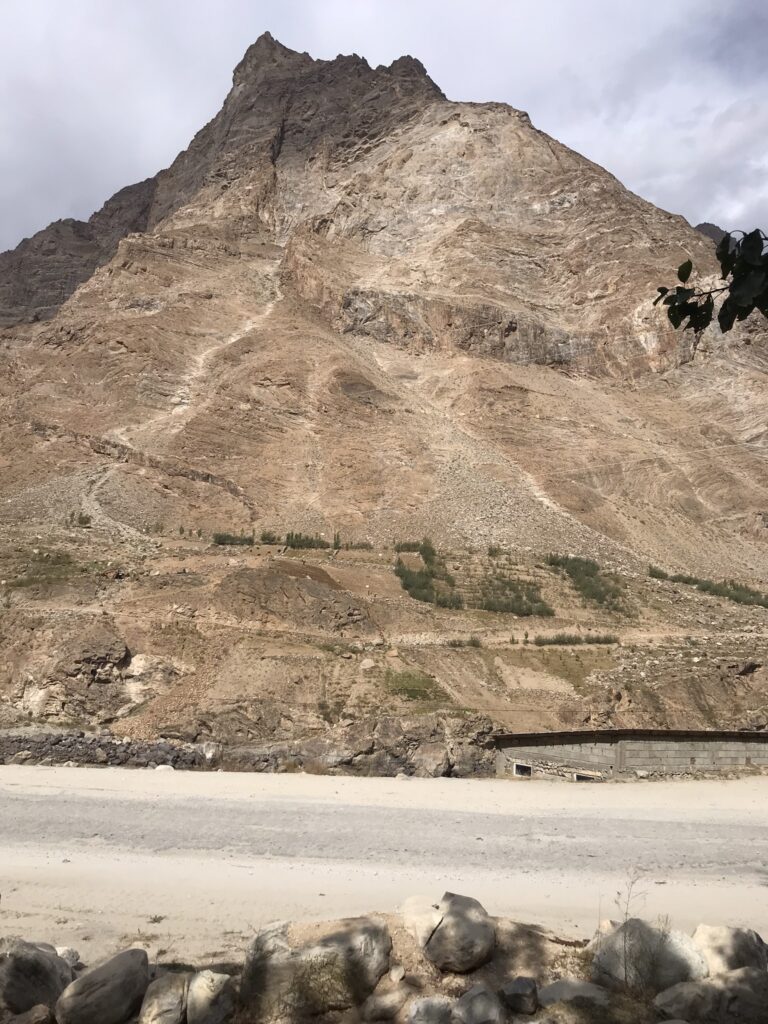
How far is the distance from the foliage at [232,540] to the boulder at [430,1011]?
28267 mm

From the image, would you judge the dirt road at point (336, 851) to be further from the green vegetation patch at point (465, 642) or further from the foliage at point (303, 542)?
the foliage at point (303, 542)

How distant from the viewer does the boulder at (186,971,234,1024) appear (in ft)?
15.4

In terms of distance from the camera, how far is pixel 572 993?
4.79m

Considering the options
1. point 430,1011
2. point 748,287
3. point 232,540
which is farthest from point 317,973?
point 232,540

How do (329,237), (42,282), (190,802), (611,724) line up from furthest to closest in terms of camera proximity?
(42,282) < (329,237) < (611,724) < (190,802)

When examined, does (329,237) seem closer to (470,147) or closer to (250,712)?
(470,147)

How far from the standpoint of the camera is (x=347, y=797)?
1291cm

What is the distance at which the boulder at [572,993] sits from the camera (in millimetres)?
4727

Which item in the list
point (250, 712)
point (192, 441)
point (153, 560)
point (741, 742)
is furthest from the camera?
point (192, 441)

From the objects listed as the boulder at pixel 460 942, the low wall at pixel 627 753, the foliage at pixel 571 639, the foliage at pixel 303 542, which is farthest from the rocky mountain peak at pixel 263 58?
the boulder at pixel 460 942

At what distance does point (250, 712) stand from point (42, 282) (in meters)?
95.2

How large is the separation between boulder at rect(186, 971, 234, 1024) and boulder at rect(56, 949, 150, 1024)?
1.11ft

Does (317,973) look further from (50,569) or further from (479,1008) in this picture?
(50,569)

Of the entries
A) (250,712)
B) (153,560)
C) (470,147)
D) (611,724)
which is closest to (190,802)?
(250,712)
